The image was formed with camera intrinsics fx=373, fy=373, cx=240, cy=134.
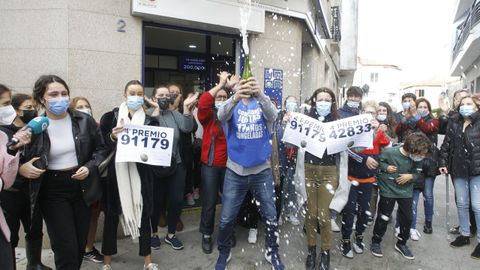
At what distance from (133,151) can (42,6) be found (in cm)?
283

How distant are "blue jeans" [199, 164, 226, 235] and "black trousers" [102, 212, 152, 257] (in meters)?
0.91

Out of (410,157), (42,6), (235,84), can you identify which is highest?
(42,6)

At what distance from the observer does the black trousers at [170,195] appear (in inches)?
189

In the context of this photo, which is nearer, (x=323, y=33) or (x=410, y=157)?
(x=410, y=157)

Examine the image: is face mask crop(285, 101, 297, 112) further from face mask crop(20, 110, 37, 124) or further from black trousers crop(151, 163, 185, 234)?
face mask crop(20, 110, 37, 124)

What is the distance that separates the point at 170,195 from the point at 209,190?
52 centimetres

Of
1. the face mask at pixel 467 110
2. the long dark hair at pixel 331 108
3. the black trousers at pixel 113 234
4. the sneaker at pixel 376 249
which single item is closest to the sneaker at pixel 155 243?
the black trousers at pixel 113 234

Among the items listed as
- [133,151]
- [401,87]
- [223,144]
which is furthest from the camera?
[401,87]

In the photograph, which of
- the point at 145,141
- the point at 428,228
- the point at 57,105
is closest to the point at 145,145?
the point at 145,141

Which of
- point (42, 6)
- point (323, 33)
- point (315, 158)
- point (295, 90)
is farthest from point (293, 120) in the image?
point (323, 33)

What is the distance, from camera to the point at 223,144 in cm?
473

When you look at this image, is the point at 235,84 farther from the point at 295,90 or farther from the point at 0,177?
the point at 295,90

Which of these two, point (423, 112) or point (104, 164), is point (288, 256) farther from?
point (423, 112)

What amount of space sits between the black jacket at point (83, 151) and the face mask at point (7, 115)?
0.55 m
